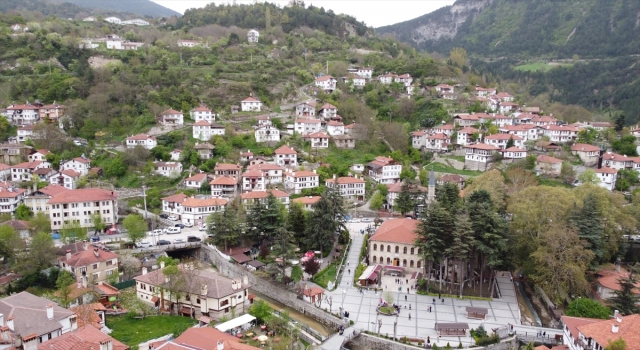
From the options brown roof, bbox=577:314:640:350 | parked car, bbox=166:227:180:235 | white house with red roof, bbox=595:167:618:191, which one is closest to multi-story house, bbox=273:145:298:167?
parked car, bbox=166:227:180:235

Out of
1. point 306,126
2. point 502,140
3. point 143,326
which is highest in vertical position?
point 306,126

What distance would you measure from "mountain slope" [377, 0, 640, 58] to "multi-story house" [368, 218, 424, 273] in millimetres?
116277

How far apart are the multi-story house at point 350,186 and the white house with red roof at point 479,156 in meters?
14.3

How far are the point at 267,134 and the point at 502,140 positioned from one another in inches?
1105

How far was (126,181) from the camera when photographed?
47844 mm

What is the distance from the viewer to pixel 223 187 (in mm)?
44812

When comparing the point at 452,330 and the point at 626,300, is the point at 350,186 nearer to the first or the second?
the point at 452,330

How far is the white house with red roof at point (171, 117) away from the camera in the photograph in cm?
5725

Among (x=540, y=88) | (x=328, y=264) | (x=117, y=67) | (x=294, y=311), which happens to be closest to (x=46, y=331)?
(x=294, y=311)

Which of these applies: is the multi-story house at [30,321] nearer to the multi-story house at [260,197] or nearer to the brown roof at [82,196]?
the brown roof at [82,196]

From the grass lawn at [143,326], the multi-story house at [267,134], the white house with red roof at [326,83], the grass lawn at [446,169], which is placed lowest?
the grass lawn at [143,326]

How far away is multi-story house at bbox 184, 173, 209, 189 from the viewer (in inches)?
1800

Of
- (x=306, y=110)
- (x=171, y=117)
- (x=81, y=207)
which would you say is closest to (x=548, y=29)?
(x=306, y=110)

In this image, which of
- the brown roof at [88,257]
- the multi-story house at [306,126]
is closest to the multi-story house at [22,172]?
the brown roof at [88,257]
